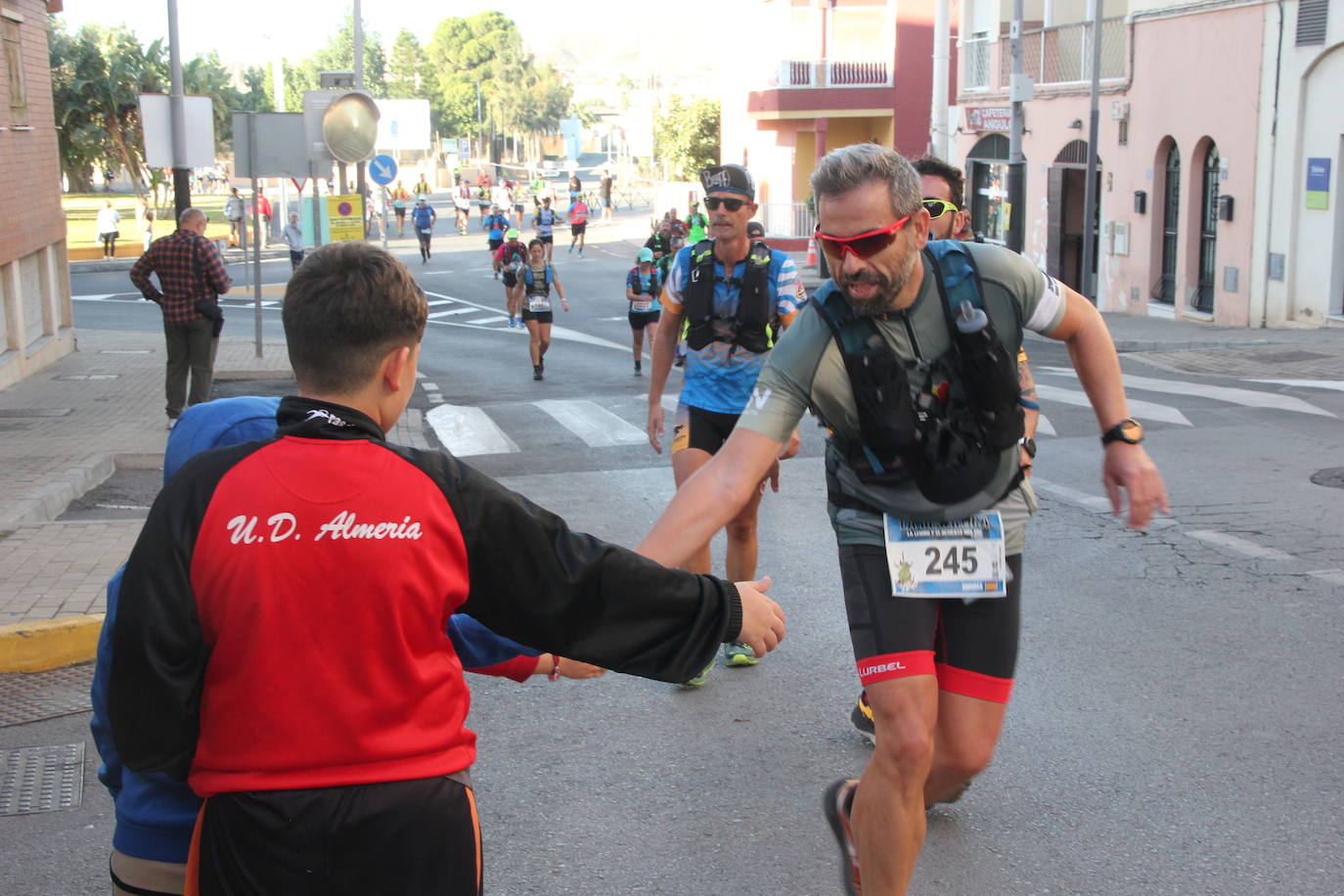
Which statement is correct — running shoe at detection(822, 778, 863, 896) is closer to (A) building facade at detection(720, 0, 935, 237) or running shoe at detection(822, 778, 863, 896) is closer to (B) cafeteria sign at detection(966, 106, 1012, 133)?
(B) cafeteria sign at detection(966, 106, 1012, 133)

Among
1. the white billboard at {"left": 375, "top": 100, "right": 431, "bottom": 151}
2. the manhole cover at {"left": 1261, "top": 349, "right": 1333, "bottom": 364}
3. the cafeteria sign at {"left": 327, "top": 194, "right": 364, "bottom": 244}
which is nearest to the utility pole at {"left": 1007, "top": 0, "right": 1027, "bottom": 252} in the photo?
the manhole cover at {"left": 1261, "top": 349, "right": 1333, "bottom": 364}

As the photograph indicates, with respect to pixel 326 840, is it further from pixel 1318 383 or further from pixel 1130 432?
pixel 1318 383

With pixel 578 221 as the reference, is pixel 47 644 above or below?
below

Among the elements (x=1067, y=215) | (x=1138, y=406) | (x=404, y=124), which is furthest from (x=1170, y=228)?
(x=404, y=124)

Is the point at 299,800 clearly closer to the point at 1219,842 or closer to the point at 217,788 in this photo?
the point at 217,788

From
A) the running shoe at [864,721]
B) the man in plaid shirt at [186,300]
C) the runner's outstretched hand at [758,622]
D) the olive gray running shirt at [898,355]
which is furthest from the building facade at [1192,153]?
the runner's outstretched hand at [758,622]

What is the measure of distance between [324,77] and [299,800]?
16.9 m

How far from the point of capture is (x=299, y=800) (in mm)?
2158

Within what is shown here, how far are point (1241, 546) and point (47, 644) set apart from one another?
20.6 ft

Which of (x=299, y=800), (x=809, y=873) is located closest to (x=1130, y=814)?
(x=809, y=873)

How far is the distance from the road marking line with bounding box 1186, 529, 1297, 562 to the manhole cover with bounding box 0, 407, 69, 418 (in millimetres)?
10719

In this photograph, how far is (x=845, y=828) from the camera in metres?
3.96

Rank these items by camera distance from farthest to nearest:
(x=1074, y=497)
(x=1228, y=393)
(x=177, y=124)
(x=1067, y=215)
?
(x=1067, y=215) → (x=177, y=124) → (x=1228, y=393) → (x=1074, y=497)

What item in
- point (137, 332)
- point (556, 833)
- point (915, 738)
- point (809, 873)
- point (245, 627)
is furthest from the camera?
point (137, 332)
